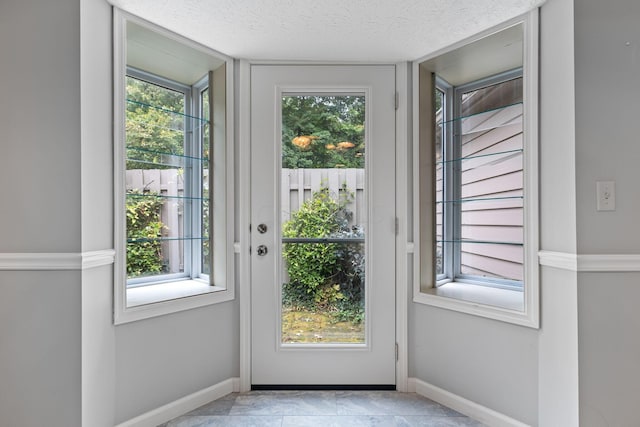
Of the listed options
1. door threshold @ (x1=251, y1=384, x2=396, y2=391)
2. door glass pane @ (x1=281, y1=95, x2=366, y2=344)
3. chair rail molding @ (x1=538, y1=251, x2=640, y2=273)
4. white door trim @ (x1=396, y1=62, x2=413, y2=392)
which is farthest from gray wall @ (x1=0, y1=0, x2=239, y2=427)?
chair rail molding @ (x1=538, y1=251, x2=640, y2=273)

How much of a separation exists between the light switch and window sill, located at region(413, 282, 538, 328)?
0.55 m

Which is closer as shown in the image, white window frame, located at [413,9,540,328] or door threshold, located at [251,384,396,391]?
white window frame, located at [413,9,540,328]

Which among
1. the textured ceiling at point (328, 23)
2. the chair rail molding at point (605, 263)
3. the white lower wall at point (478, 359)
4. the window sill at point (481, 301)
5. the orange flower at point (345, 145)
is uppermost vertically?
the textured ceiling at point (328, 23)

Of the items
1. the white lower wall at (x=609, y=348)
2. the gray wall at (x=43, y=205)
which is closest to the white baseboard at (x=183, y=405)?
the gray wall at (x=43, y=205)

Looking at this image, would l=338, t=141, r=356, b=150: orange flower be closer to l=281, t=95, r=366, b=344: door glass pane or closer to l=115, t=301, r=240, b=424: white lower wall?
l=281, t=95, r=366, b=344: door glass pane

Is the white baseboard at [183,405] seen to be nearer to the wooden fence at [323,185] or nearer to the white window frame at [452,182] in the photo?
the wooden fence at [323,185]

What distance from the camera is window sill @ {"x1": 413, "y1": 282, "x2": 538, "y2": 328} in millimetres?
1760

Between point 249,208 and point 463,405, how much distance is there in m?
1.69

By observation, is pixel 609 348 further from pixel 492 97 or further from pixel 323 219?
pixel 323 219

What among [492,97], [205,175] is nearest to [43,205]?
[205,175]

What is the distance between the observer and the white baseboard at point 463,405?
5.94ft

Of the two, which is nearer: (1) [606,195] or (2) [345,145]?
(1) [606,195]

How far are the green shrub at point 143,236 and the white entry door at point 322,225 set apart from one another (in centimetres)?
55

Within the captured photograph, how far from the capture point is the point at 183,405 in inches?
77.8
